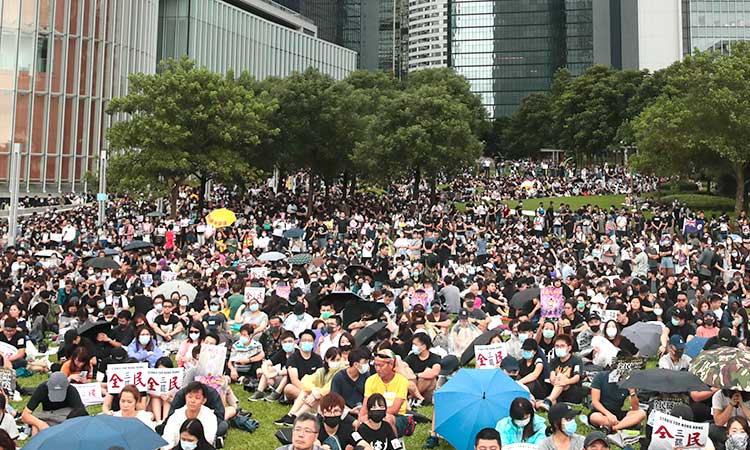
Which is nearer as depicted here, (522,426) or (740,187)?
(522,426)

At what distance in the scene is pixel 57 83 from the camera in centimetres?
5456

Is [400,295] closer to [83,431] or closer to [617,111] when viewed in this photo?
[83,431]

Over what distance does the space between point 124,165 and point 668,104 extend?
95.3 feet

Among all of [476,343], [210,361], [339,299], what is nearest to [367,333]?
[476,343]

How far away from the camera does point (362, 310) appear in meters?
16.5

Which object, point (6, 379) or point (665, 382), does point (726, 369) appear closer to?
point (665, 382)

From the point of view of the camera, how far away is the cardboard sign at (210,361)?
1117 cm

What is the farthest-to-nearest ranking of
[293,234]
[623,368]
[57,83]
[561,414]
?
[57,83]
[293,234]
[623,368]
[561,414]

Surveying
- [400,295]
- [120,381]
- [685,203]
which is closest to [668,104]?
[685,203]

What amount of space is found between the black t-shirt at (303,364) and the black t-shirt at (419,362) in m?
1.37

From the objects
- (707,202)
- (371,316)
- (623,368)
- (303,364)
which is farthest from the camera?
(707,202)

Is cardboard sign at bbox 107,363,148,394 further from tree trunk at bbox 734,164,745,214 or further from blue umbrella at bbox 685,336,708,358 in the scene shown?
tree trunk at bbox 734,164,745,214

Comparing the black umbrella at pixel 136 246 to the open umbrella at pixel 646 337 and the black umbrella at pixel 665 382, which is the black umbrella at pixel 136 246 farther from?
the black umbrella at pixel 665 382

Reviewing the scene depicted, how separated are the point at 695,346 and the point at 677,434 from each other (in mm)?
5322
